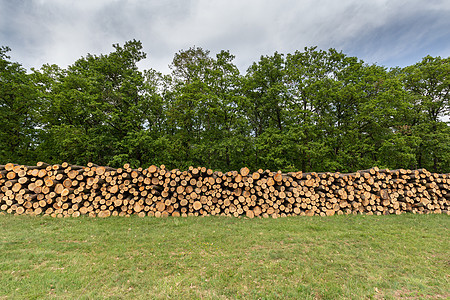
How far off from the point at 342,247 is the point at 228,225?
290 cm

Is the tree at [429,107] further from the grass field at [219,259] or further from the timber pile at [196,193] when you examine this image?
the grass field at [219,259]

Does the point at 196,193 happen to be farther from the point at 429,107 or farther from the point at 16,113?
the point at 429,107

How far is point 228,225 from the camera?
5.32 meters

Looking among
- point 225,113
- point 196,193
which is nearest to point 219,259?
point 196,193

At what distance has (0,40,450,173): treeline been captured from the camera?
10.3 meters

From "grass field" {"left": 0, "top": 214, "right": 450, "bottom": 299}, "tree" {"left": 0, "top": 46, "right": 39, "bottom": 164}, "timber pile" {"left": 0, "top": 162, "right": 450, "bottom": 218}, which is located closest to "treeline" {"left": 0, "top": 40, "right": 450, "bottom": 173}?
"tree" {"left": 0, "top": 46, "right": 39, "bottom": 164}

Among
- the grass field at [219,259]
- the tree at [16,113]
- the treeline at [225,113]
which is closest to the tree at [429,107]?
the treeline at [225,113]

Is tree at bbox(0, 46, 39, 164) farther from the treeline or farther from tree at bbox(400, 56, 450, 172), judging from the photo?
tree at bbox(400, 56, 450, 172)

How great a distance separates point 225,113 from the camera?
1088 centimetres

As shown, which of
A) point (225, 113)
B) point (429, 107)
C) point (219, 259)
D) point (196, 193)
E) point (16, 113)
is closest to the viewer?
point (219, 259)

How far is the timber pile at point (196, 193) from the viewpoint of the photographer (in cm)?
589

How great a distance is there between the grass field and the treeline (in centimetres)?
546

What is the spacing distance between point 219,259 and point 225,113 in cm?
865

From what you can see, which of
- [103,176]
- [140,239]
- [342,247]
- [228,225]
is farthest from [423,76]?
[103,176]
